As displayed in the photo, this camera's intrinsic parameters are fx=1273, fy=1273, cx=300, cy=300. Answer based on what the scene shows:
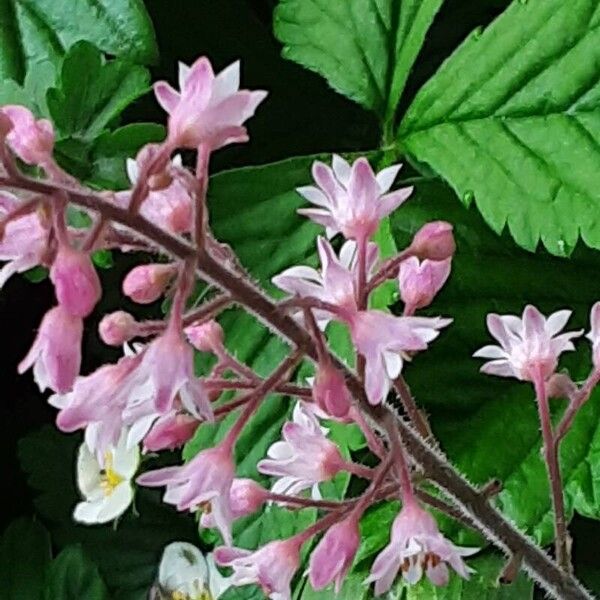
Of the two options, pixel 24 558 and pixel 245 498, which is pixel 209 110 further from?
pixel 24 558

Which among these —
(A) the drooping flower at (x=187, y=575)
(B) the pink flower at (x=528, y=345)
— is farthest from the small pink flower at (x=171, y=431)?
(A) the drooping flower at (x=187, y=575)

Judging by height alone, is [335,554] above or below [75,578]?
above

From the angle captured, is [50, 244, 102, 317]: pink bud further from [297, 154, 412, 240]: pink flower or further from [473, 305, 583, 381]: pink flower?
[473, 305, 583, 381]: pink flower

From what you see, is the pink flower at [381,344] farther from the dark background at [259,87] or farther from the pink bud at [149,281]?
the dark background at [259,87]

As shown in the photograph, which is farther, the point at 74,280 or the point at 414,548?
the point at 414,548

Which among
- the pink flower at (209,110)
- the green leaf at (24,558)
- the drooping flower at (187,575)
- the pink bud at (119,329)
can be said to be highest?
the pink flower at (209,110)

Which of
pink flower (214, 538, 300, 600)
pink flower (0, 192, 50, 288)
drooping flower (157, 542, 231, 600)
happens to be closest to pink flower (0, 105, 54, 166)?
pink flower (0, 192, 50, 288)

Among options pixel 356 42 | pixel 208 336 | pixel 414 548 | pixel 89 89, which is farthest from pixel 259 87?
→ pixel 414 548
